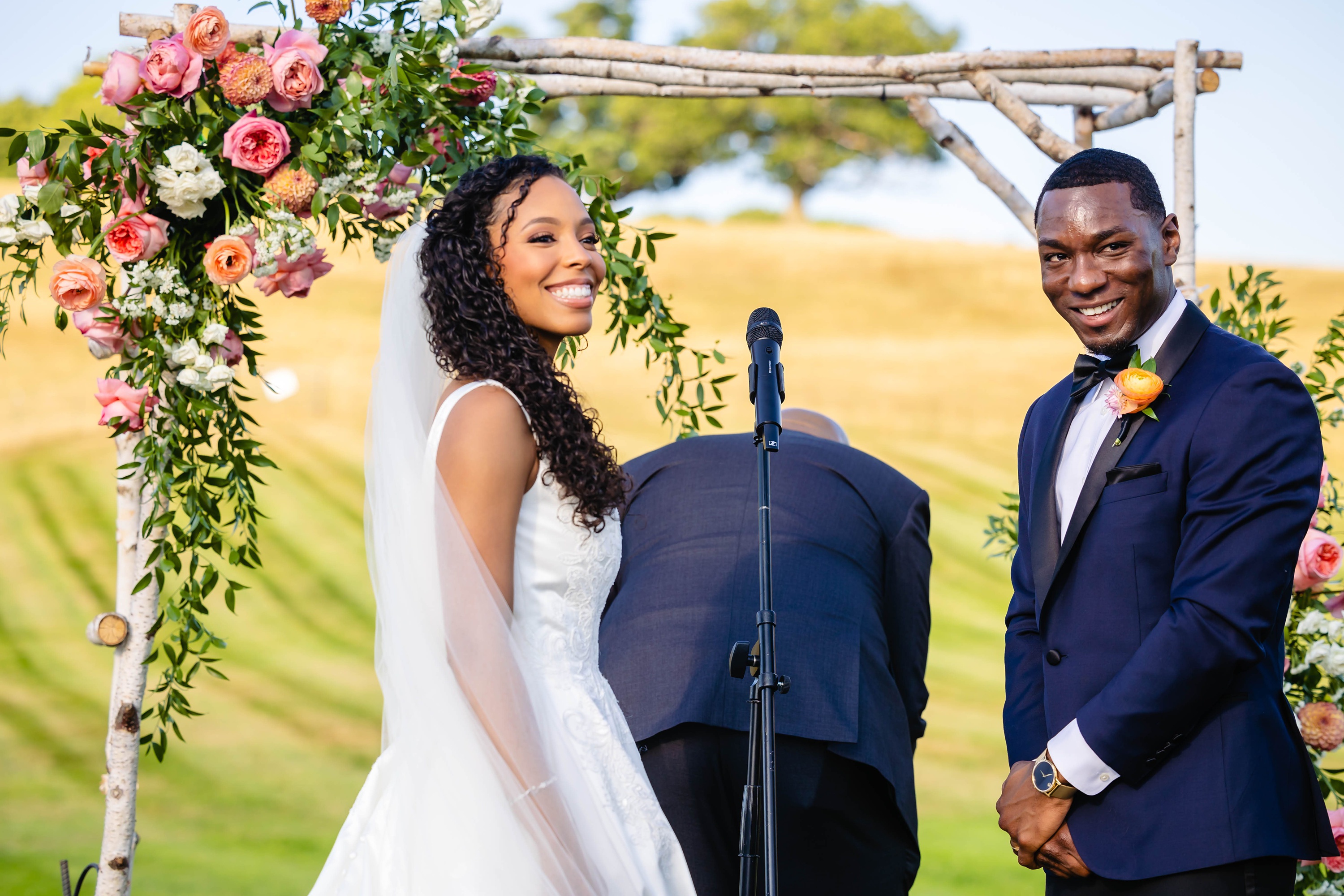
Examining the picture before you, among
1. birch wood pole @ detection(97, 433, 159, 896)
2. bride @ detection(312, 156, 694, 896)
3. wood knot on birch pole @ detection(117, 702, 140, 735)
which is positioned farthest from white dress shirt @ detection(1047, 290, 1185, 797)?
wood knot on birch pole @ detection(117, 702, 140, 735)

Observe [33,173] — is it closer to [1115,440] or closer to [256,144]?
[256,144]

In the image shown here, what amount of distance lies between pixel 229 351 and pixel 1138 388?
242cm

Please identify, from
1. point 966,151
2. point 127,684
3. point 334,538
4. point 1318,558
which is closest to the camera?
point 127,684

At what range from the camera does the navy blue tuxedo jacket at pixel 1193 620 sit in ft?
7.25

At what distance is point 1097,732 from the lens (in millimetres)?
2264

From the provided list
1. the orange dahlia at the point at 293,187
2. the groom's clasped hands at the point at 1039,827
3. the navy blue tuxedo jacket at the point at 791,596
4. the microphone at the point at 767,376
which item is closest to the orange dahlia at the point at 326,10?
the orange dahlia at the point at 293,187

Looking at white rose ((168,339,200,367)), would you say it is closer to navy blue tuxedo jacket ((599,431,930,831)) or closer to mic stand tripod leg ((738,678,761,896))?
navy blue tuxedo jacket ((599,431,930,831))

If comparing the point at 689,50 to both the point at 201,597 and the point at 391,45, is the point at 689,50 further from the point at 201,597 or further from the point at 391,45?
the point at 201,597

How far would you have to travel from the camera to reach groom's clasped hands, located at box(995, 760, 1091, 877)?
2.35 m

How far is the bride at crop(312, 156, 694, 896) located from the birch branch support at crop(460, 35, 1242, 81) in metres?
2.12

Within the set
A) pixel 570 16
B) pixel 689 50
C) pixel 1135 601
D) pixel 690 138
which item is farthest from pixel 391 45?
pixel 570 16

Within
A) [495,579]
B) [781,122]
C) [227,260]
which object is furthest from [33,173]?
Answer: [781,122]

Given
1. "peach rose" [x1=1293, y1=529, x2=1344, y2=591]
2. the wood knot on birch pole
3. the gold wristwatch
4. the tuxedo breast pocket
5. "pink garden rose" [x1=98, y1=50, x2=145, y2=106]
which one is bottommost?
the gold wristwatch

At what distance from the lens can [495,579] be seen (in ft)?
7.10
